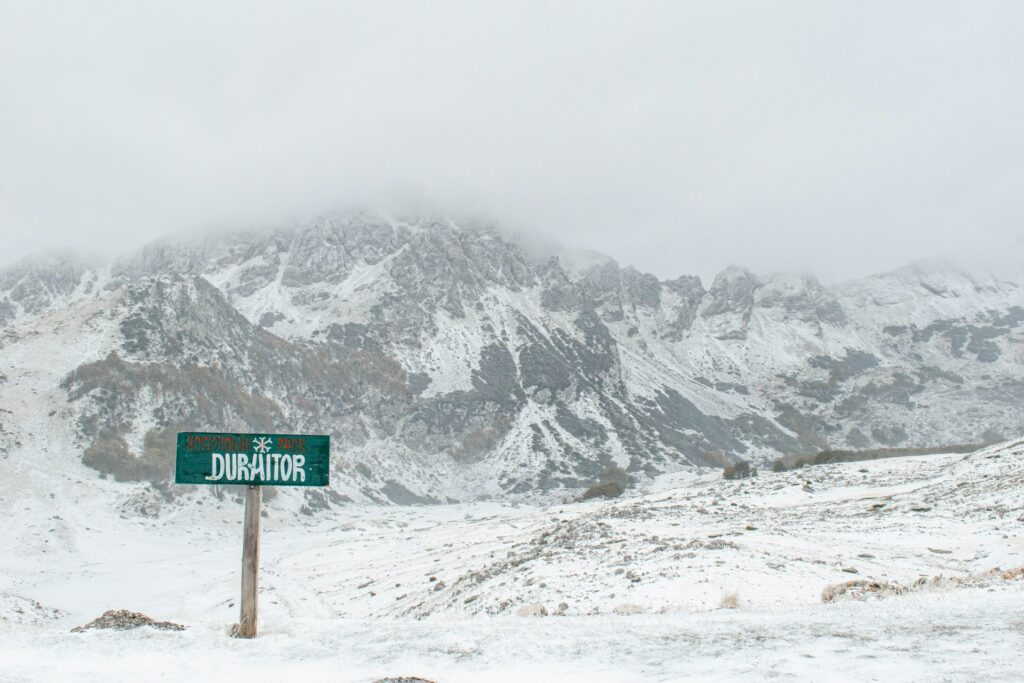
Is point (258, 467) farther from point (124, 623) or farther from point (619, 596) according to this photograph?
point (619, 596)

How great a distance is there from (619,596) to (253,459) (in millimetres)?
10462

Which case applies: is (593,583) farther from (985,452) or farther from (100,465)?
(100,465)

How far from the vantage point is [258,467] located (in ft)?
41.5

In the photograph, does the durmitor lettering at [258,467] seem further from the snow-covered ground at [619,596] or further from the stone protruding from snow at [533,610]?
the stone protruding from snow at [533,610]

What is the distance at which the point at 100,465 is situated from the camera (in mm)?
93250

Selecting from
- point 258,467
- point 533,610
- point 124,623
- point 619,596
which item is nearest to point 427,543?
point 619,596

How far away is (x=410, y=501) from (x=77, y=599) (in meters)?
83.4

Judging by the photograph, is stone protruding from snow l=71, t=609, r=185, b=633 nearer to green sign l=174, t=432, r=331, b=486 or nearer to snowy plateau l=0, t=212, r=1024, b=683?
snowy plateau l=0, t=212, r=1024, b=683

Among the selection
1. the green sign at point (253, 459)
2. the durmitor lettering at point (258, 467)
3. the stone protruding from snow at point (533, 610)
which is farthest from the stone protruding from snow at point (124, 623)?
the stone protruding from snow at point (533, 610)

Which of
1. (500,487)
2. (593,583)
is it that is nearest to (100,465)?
(500,487)

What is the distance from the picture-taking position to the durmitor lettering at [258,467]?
12.6m

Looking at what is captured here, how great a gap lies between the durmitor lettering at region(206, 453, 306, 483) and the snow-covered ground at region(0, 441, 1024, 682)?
8.72ft

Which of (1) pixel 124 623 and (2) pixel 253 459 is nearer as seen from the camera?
(2) pixel 253 459

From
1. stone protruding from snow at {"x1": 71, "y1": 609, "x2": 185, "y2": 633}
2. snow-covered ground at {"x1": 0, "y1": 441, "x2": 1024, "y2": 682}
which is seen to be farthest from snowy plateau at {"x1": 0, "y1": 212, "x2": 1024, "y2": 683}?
stone protruding from snow at {"x1": 71, "y1": 609, "x2": 185, "y2": 633}
